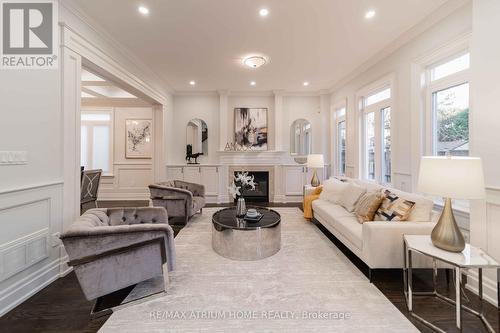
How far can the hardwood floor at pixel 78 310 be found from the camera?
1722 millimetres

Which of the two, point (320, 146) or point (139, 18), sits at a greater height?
point (139, 18)

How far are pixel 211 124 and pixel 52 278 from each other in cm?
483

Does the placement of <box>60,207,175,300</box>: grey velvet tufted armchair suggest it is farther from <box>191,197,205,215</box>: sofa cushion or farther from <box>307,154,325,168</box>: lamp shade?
<box>307,154,325,168</box>: lamp shade

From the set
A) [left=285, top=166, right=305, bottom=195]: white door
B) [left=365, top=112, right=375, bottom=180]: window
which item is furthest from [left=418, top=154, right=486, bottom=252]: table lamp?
[left=285, top=166, right=305, bottom=195]: white door

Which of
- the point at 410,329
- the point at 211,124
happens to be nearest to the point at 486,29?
the point at 410,329

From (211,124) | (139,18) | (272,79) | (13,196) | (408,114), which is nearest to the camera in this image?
(13,196)

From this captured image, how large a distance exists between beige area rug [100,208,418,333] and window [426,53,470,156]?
6.48ft

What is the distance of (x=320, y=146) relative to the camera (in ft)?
21.2

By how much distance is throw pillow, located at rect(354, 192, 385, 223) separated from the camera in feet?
9.13

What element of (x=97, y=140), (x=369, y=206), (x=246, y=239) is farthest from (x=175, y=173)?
(x=369, y=206)

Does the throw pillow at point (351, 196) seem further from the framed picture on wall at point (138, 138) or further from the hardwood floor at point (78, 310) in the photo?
the framed picture on wall at point (138, 138)

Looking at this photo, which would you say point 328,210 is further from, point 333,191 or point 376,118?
point 376,118

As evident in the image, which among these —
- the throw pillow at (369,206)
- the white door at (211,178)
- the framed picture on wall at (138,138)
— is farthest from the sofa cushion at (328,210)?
the framed picture on wall at (138,138)

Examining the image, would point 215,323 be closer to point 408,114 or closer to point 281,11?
point 281,11
